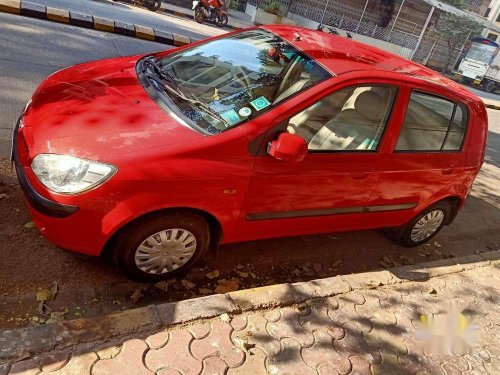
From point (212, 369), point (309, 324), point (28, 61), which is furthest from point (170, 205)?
point (28, 61)

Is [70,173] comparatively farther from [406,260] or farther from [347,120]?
[406,260]

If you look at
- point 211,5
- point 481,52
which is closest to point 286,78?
point 211,5

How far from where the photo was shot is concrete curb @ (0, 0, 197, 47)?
28.5ft

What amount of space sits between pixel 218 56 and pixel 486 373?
338 centimetres

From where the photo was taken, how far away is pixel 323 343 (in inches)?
117

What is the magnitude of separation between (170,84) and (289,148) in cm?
119


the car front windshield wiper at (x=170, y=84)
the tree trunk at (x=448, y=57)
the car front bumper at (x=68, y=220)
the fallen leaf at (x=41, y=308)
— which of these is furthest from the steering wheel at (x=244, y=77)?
the tree trunk at (x=448, y=57)

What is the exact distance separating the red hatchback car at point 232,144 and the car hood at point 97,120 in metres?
0.01

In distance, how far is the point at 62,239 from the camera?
9.02ft

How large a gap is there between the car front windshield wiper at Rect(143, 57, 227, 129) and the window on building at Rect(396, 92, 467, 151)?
1706mm

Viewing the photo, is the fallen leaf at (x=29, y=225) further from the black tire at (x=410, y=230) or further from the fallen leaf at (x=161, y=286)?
the black tire at (x=410, y=230)

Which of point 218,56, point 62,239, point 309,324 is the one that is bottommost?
point 309,324

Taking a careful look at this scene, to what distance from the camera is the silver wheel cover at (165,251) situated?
9.57ft

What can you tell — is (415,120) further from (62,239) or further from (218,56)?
(62,239)
